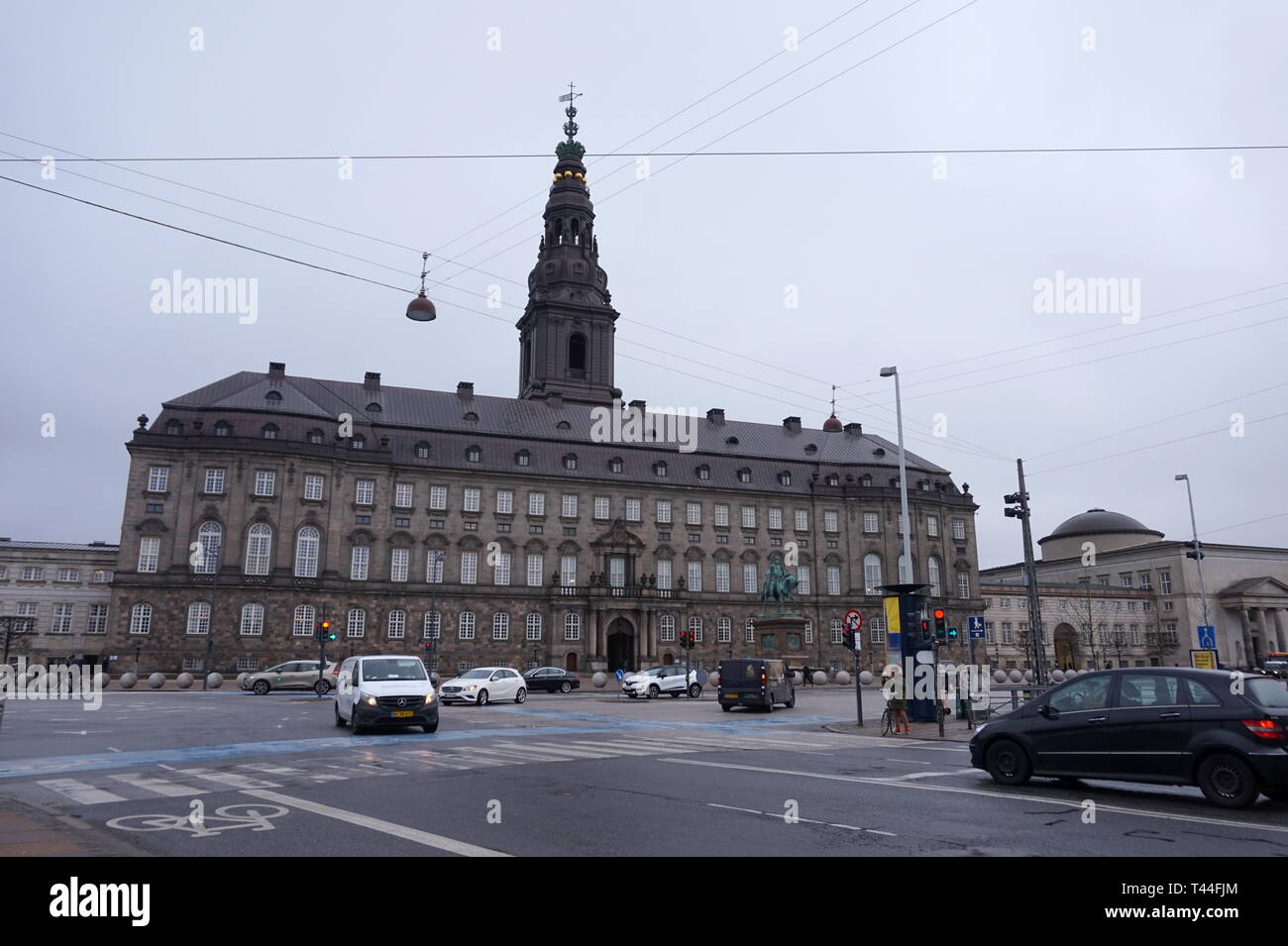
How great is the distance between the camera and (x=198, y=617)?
60938mm

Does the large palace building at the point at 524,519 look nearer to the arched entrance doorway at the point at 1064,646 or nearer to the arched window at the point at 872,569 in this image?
the arched window at the point at 872,569

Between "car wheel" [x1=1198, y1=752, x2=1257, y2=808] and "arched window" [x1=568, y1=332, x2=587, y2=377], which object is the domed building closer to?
"arched window" [x1=568, y1=332, x2=587, y2=377]

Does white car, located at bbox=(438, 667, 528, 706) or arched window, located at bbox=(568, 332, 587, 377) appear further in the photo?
arched window, located at bbox=(568, 332, 587, 377)

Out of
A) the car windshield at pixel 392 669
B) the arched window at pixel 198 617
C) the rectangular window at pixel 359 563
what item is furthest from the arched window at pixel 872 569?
the car windshield at pixel 392 669

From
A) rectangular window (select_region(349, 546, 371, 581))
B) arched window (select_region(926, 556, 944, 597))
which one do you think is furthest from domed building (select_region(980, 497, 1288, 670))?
rectangular window (select_region(349, 546, 371, 581))

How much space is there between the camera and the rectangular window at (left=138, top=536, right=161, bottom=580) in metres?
61.3

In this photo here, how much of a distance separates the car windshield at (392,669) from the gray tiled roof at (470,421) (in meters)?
48.4

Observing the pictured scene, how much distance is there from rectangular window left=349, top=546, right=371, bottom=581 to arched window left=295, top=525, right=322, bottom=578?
2608 mm

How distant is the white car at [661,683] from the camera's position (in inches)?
1633

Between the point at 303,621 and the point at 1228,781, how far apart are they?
62.4m

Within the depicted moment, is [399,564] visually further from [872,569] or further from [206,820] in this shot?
[206,820]

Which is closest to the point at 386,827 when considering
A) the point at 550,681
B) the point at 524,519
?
the point at 550,681
